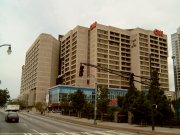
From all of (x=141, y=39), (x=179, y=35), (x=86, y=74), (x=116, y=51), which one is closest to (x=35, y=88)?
(x=86, y=74)

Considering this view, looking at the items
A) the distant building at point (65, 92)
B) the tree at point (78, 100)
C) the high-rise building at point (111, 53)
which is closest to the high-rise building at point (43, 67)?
the high-rise building at point (111, 53)

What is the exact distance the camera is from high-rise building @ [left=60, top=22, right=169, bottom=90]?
140 meters

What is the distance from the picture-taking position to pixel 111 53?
145 m

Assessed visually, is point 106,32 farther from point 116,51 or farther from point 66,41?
point 66,41

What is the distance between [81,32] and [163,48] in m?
48.2

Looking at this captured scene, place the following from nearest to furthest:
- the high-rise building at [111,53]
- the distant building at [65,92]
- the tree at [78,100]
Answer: the tree at [78,100]
the distant building at [65,92]
the high-rise building at [111,53]

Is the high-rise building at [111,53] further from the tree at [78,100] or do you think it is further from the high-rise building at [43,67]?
the tree at [78,100]

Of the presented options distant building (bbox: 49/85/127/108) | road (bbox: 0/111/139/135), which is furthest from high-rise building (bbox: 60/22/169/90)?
road (bbox: 0/111/139/135)

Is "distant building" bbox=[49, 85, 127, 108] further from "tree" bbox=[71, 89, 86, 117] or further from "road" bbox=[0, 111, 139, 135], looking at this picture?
"road" bbox=[0, 111, 139, 135]

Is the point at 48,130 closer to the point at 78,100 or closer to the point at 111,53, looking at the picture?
the point at 78,100

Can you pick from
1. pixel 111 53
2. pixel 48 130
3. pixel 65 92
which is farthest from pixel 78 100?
pixel 111 53

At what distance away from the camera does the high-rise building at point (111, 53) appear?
14000 cm

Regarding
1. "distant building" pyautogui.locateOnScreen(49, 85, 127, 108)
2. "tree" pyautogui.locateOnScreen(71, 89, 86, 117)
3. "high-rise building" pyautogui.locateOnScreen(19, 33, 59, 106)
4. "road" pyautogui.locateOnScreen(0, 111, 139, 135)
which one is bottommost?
"road" pyautogui.locateOnScreen(0, 111, 139, 135)

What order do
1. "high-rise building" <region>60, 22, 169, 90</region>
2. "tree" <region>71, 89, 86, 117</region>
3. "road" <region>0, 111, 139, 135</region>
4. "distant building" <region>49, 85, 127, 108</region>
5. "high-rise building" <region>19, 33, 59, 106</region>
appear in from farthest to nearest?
1. "high-rise building" <region>19, 33, 59, 106</region>
2. "high-rise building" <region>60, 22, 169, 90</region>
3. "distant building" <region>49, 85, 127, 108</region>
4. "tree" <region>71, 89, 86, 117</region>
5. "road" <region>0, 111, 139, 135</region>
